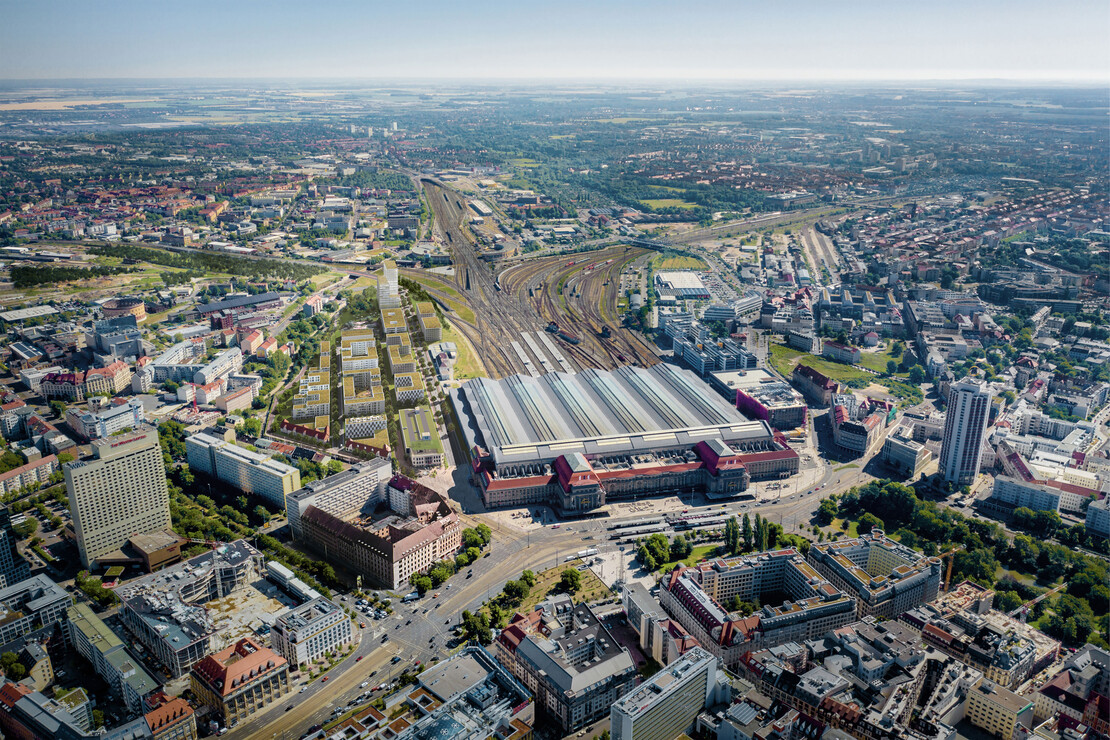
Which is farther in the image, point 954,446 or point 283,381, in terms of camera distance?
point 283,381

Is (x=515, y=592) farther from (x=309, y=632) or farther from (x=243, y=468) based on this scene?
(x=243, y=468)

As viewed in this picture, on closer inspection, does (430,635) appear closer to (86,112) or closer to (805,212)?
(805,212)

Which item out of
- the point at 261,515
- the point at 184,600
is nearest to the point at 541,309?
the point at 261,515

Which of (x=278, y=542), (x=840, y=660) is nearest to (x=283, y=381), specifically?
(x=278, y=542)

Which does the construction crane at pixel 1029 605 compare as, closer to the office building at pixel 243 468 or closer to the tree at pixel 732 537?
the tree at pixel 732 537

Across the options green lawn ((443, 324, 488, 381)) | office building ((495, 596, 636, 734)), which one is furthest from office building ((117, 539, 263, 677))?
green lawn ((443, 324, 488, 381))

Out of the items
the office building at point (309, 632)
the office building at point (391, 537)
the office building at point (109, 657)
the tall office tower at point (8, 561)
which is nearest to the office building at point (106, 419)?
the tall office tower at point (8, 561)

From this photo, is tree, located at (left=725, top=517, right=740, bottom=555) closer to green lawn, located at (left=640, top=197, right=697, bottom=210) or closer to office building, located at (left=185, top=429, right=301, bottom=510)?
office building, located at (left=185, top=429, right=301, bottom=510)
